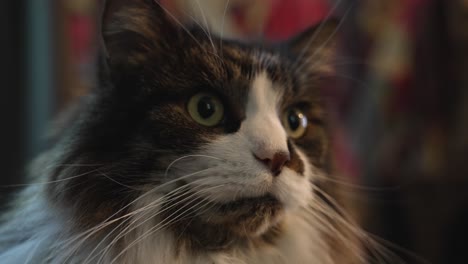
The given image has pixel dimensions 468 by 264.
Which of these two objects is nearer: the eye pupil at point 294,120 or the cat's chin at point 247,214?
the cat's chin at point 247,214

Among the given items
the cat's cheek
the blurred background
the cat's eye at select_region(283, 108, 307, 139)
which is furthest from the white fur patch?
the blurred background

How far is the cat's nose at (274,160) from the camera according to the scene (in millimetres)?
744

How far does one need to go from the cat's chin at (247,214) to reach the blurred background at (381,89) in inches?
31.5

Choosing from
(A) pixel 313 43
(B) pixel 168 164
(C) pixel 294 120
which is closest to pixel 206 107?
(B) pixel 168 164

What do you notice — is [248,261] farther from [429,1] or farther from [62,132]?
[429,1]

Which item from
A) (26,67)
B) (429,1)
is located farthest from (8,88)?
(429,1)

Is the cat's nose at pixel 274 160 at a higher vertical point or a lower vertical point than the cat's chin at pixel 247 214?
higher

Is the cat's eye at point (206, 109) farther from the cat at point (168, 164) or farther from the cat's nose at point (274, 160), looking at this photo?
the cat's nose at point (274, 160)

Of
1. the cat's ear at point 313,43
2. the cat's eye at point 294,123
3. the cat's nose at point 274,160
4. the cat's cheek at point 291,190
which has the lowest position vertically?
the cat's cheek at point 291,190

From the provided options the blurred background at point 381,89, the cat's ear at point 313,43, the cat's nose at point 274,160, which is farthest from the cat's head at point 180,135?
the blurred background at point 381,89

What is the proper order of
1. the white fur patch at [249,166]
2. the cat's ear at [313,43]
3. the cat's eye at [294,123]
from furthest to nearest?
the cat's ear at [313,43]
the cat's eye at [294,123]
the white fur patch at [249,166]

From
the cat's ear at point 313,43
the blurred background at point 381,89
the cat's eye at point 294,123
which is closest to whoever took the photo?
the cat's eye at point 294,123

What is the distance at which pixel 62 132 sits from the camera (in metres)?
0.91

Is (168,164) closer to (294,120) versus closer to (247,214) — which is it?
(247,214)
